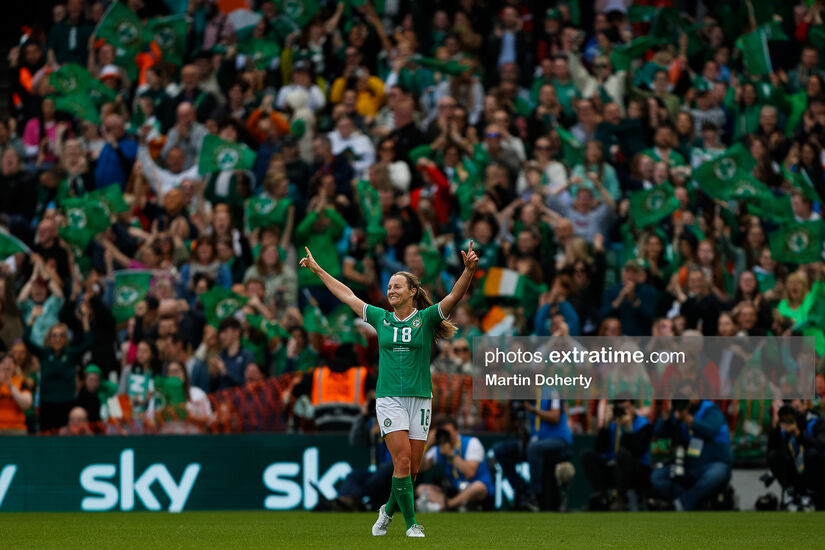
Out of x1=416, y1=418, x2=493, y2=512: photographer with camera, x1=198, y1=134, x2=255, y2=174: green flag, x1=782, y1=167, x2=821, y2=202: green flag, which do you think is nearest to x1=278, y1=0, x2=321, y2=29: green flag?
x1=198, y1=134, x2=255, y2=174: green flag

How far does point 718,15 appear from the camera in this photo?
72.6 feet

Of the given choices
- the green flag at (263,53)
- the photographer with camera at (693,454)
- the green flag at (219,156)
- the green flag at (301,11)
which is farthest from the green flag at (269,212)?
the photographer with camera at (693,454)

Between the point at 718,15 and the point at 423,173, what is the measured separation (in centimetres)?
632

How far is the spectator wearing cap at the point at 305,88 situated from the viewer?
66.7ft

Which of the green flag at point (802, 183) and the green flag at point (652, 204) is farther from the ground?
the green flag at point (802, 183)

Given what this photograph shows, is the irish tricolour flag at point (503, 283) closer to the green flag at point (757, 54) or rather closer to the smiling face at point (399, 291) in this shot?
the green flag at point (757, 54)

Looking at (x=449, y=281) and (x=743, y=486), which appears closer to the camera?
(x=743, y=486)

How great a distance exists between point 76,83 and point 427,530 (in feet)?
38.5

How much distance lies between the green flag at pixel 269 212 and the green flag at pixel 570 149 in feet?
12.7

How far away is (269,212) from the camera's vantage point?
18.6 meters

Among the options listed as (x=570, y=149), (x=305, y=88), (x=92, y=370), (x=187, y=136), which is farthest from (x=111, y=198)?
(x=570, y=149)

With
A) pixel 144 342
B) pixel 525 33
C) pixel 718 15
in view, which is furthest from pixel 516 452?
pixel 718 15

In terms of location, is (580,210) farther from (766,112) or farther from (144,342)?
(144,342)

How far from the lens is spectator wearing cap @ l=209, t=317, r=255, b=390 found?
1644 cm
